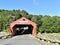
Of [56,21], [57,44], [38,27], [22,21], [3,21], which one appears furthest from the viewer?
[3,21]

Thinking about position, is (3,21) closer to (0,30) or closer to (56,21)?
(0,30)

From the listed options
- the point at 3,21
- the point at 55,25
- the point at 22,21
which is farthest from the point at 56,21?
the point at 3,21

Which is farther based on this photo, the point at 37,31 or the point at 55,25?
the point at 55,25

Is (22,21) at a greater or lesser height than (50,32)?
greater

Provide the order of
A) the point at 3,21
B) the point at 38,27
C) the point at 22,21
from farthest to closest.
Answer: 1. the point at 3,21
2. the point at 38,27
3. the point at 22,21

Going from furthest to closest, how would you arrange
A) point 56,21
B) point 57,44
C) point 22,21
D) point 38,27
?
point 56,21, point 38,27, point 22,21, point 57,44

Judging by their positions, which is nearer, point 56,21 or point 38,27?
point 38,27

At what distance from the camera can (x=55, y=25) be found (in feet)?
193

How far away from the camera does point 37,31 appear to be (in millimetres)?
54188

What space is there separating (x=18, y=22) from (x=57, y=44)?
1248 inches

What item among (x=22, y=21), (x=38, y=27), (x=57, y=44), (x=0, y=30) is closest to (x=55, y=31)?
(x=38, y=27)

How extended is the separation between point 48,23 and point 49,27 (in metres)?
1.36

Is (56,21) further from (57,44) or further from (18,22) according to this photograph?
(57,44)

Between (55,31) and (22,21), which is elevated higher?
(22,21)
